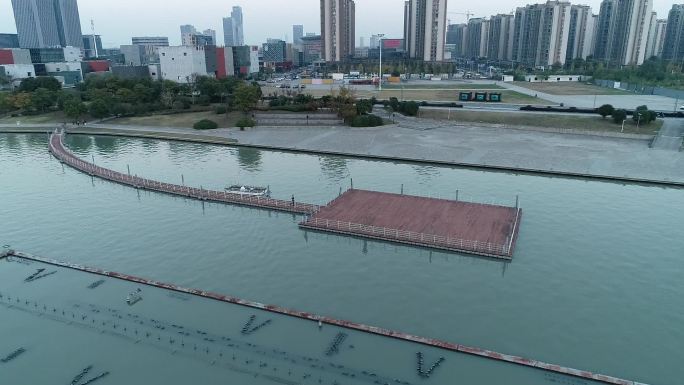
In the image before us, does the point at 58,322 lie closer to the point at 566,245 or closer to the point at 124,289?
the point at 124,289

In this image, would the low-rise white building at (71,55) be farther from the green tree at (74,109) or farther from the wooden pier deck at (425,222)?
the wooden pier deck at (425,222)

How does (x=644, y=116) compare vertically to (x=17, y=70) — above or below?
below

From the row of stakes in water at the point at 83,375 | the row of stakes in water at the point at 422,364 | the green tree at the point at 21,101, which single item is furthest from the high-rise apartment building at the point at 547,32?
the row of stakes in water at the point at 83,375

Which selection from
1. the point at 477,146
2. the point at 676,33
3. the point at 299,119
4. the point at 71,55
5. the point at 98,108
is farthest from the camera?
the point at 676,33

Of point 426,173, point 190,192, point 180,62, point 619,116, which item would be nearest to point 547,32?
point 619,116

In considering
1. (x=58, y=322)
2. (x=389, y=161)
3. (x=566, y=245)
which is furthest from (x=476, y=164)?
(x=58, y=322)

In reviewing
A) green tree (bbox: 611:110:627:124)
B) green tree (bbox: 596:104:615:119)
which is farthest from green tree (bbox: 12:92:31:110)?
green tree (bbox: 611:110:627:124)

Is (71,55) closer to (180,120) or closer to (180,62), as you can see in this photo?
(180,62)

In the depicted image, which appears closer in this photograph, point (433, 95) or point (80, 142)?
point (80, 142)
